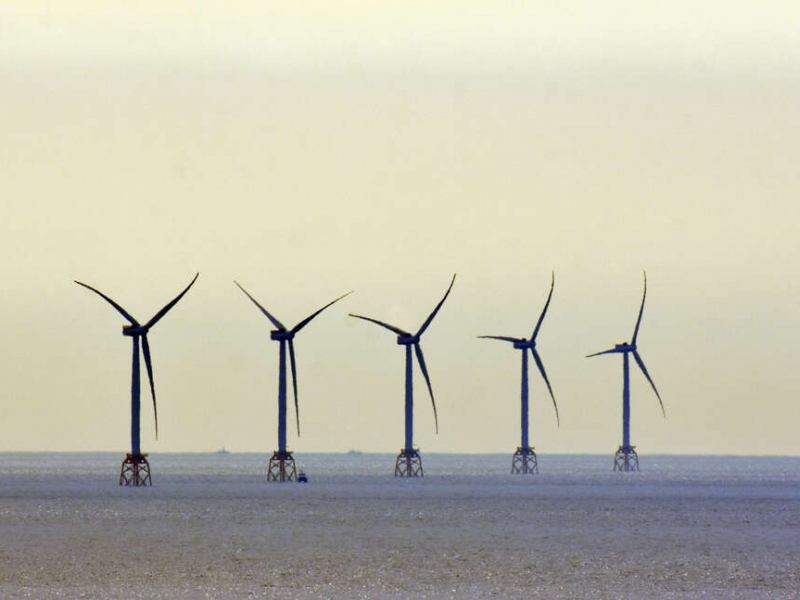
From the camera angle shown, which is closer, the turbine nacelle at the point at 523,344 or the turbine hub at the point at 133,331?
the turbine hub at the point at 133,331

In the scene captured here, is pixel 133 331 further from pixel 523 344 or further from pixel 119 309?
pixel 523 344

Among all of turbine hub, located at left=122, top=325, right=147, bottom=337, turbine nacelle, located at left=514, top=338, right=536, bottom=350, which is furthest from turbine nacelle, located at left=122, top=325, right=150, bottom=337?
turbine nacelle, located at left=514, top=338, right=536, bottom=350

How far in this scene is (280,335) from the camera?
151 meters

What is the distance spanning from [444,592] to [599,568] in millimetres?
12112

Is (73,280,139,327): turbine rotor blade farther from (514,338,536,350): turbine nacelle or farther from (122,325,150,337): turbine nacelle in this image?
(514,338,536,350): turbine nacelle

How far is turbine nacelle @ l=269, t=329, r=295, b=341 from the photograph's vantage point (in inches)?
5935

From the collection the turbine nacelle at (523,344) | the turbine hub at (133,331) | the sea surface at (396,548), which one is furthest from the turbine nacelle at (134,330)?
the turbine nacelle at (523,344)

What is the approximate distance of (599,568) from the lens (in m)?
65.2

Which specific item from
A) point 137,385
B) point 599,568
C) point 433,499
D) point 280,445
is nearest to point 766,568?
point 599,568

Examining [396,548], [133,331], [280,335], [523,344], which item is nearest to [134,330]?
[133,331]

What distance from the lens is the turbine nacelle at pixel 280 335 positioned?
5935 inches

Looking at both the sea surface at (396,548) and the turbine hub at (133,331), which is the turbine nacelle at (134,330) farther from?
the sea surface at (396,548)

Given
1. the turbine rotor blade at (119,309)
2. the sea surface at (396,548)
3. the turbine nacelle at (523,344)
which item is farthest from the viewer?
the turbine nacelle at (523,344)

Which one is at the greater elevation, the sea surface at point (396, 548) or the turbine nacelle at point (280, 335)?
the turbine nacelle at point (280, 335)
